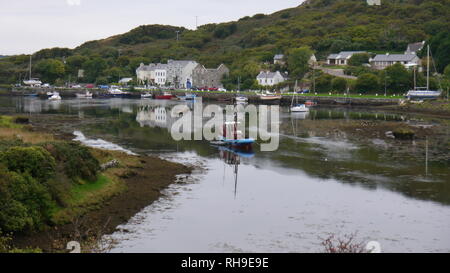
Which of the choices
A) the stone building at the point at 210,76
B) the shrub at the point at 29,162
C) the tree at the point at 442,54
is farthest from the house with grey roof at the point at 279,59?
the shrub at the point at 29,162

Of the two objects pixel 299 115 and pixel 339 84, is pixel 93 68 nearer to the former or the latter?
pixel 339 84

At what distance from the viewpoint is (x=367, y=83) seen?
97.0 metres

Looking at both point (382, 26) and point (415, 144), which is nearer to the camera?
point (415, 144)

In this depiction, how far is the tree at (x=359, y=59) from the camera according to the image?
11712 centimetres

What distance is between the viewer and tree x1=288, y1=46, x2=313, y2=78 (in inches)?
4653

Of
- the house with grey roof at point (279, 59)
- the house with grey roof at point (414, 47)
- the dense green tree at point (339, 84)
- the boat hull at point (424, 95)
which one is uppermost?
the house with grey roof at point (414, 47)

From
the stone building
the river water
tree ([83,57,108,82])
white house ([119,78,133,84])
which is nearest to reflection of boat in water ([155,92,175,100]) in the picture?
the stone building

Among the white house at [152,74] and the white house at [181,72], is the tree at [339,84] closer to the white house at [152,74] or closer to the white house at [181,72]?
the white house at [181,72]

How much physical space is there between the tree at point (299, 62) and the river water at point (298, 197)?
221ft

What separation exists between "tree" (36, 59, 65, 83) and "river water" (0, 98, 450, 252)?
125 meters
